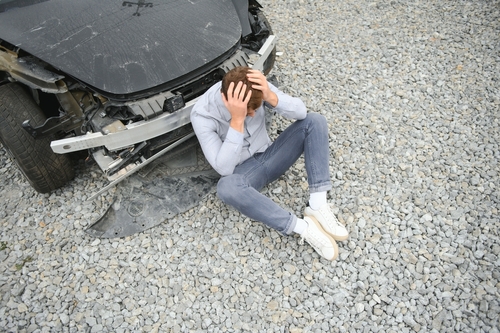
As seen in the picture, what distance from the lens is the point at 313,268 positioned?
2.45 m

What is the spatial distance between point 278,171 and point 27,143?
1.77 meters

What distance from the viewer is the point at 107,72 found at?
2434mm

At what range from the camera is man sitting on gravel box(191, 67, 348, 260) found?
2262 millimetres

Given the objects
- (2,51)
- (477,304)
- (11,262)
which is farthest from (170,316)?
(2,51)

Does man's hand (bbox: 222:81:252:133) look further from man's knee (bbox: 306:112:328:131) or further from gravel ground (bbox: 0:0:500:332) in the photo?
gravel ground (bbox: 0:0:500:332)

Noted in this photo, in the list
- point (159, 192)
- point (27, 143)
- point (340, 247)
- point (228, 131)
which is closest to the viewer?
point (228, 131)

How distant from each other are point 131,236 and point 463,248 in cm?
222

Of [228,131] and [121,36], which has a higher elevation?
[121,36]

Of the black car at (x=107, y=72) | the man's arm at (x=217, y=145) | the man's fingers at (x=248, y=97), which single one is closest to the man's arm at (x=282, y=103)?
the man's fingers at (x=248, y=97)

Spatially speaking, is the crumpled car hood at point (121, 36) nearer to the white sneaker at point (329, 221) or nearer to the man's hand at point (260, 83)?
the man's hand at point (260, 83)

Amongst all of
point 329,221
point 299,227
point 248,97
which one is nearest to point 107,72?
point 248,97

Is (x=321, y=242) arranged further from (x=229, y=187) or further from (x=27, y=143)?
(x=27, y=143)

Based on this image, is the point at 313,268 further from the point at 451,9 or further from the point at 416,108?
the point at 451,9

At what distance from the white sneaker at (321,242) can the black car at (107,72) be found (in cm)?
108
